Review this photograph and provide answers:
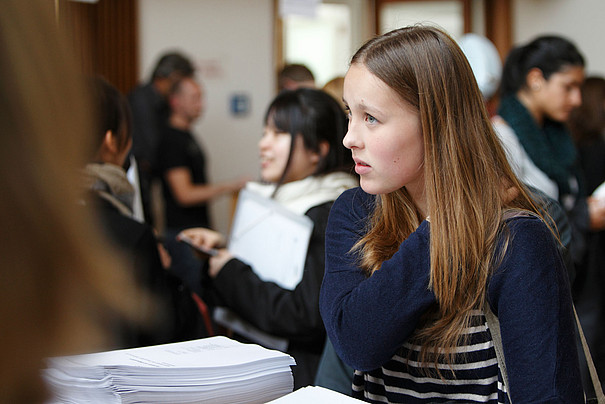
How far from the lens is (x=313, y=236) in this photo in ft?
5.63

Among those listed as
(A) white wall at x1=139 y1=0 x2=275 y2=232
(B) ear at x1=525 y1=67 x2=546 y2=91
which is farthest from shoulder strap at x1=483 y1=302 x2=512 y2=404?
(A) white wall at x1=139 y1=0 x2=275 y2=232

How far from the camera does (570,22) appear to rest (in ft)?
17.5

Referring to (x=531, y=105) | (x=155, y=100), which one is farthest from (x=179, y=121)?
(x=531, y=105)

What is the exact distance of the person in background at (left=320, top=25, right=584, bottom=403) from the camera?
1005 millimetres

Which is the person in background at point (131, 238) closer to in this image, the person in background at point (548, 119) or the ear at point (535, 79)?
the person in background at point (548, 119)

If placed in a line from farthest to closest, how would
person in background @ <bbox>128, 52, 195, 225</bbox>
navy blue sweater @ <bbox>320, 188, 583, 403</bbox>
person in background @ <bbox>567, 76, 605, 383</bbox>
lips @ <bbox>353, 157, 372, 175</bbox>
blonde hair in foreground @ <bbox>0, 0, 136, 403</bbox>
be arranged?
person in background @ <bbox>128, 52, 195, 225</bbox>, person in background @ <bbox>567, 76, 605, 383</bbox>, lips @ <bbox>353, 157, 372, 175</bbox>, navy blue sweater @ <bbox>320, 188, 583, 403</bbox>, blonde hair in foreground @ <bbox>0, 0, 136, 403</bbox>

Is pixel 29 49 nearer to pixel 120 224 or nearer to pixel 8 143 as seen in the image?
pixel 8 143

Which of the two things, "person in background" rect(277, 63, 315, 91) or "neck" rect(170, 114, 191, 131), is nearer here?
"person in background" rect(277, 63, 315, 91)

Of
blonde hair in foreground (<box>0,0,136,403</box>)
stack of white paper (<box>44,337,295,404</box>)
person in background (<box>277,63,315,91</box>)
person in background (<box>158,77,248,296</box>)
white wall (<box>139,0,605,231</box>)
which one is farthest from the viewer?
white wall (<box>139,0,605,231</box>)

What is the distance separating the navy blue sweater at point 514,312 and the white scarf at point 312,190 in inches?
33.0

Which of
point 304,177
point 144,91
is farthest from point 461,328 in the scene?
point 144,91

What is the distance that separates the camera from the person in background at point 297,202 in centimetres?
168

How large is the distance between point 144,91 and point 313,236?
299cm

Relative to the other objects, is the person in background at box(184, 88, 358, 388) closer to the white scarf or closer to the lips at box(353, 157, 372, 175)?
the white scarf
